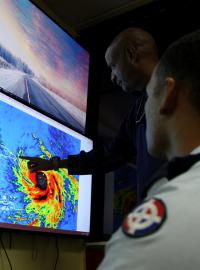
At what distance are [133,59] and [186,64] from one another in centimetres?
87

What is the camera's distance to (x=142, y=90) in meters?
1.60

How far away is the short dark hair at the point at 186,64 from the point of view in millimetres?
726

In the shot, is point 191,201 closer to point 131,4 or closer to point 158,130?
point 158,130

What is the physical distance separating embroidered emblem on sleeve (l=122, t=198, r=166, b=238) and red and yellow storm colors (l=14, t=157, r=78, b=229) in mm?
1035

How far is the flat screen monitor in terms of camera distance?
1.38 m

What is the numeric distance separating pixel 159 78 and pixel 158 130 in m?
0.13

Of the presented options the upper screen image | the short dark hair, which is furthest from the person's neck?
the upper screen image

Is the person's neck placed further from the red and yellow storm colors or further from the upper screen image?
the upper screen image

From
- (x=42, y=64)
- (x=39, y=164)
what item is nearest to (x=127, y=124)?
(x=39, y=164)

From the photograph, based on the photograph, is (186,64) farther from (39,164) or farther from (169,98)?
(39,164)

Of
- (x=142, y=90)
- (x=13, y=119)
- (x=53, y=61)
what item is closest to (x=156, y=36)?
(x=53, y=61)

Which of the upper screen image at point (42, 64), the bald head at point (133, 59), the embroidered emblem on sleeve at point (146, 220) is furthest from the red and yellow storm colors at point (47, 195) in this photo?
the embroidered emblem on sleeve at point (146, 220)

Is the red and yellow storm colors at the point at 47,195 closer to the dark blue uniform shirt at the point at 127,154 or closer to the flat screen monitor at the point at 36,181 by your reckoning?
the flat screen monitor at the point at 36,181

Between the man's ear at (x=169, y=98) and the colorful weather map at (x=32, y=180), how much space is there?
82 centimetres
